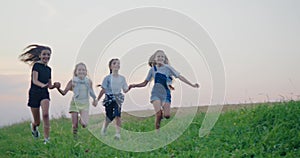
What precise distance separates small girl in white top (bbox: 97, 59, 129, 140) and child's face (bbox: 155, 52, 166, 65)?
751 millimetres

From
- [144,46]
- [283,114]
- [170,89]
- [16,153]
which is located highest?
[144,46]

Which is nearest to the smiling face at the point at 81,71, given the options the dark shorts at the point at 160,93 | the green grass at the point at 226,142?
the green grass at the point at 226,142

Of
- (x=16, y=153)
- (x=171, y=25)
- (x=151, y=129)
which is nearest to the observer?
(x=171, y=25)

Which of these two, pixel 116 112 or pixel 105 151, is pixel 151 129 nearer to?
pixel 116 112

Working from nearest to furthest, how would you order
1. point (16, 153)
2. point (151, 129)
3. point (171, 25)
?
1. point (171, 25)
2. point (16, 153)
3. point (151, 129)

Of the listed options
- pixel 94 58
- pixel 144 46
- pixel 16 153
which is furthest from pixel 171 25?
pixel 16 153

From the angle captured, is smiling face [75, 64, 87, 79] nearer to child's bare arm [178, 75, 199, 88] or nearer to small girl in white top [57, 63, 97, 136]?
small girl in white top [57, 63, 97, 136]

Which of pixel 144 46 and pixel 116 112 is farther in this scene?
pixel 116 112

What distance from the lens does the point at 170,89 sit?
28.2 feet

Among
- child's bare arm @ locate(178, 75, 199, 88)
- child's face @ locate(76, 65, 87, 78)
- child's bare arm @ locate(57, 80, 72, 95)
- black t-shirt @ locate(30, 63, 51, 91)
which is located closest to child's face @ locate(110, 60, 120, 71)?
child's face @ locate(76, 65, 87, 78)

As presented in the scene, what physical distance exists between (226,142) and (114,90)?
245 cm

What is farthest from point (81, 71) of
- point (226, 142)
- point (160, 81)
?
point (226, 142)

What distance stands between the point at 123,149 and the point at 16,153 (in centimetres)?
237

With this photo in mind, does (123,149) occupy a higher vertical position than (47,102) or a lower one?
lower
